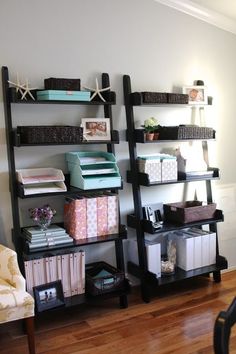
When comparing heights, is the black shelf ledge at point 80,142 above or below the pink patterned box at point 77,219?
above

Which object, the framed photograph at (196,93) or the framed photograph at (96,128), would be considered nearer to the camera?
the framed photograph at (96,128)

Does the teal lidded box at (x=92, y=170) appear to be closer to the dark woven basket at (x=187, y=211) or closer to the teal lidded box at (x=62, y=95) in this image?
the teal lidded box at (x=62, y=95)

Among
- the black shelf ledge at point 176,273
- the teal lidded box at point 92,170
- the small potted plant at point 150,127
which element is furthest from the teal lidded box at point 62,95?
the black shelf ledge at point 176,273

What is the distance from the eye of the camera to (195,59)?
135 inches

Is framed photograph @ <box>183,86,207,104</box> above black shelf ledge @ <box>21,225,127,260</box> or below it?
above

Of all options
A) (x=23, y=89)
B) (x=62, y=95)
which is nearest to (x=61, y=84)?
(x=62, y=95)

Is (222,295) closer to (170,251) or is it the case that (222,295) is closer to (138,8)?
(170,251)

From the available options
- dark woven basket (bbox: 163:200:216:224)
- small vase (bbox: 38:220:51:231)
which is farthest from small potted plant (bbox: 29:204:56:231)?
dark woven basket (bbox: 163:200:216:224)

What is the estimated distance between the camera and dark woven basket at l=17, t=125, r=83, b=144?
2.49m

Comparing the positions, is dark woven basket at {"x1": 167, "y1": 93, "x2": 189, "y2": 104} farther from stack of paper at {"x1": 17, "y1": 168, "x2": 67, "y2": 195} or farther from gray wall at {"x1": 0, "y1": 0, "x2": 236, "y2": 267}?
stack of paper at {"x1": 17, "y1": 168, "x2": 67, "y2": 195}

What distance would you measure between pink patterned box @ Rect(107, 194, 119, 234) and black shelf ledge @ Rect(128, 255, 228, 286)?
45 centimetres

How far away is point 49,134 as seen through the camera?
2.55 metres

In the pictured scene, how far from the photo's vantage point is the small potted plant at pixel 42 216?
8.63ft

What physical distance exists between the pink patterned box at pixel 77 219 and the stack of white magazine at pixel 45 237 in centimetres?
7
